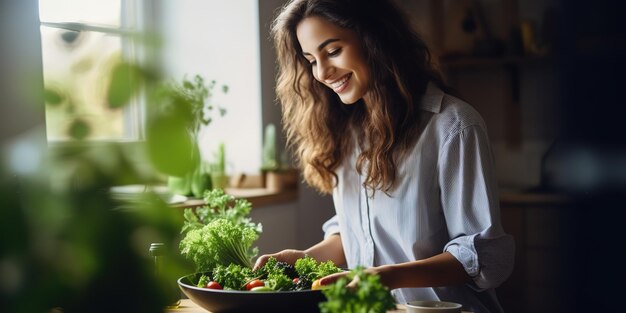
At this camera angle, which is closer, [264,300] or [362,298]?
[362,298]

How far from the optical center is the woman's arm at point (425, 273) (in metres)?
1.59

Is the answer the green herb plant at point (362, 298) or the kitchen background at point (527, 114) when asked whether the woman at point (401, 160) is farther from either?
the kitchen background at point (527, 114)

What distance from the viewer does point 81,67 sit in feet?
1.10

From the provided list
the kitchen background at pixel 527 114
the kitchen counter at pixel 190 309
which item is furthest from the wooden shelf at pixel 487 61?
the kitchen counter at pixel 190 309

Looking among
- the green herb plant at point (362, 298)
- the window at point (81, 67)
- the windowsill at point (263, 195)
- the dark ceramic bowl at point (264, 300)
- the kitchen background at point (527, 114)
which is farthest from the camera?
the kitchen background at point (527, 114)

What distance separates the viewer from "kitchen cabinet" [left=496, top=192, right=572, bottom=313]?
388cm

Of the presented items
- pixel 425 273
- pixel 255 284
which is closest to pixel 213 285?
pixel 255 284

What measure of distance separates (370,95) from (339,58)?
13cm

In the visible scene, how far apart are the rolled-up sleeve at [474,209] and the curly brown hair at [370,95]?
0.14 metres

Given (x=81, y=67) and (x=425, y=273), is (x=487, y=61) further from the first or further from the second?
(x=81, y=67)

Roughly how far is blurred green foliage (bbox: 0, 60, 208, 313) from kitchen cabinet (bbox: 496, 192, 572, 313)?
3.72 m

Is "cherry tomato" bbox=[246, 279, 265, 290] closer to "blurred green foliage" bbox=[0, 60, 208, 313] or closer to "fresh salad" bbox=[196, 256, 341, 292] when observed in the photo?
"fresh salad" bbox=[196, 256, 341, 292]

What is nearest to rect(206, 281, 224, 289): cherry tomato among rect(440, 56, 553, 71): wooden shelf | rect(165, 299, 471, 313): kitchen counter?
rect(165, 299, 471, 313): kitchen counter

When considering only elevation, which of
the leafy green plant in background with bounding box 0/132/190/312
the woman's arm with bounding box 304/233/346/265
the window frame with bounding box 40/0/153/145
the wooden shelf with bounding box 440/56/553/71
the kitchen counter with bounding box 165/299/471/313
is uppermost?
the wooden shelf with bounding box 440/56/553/71
